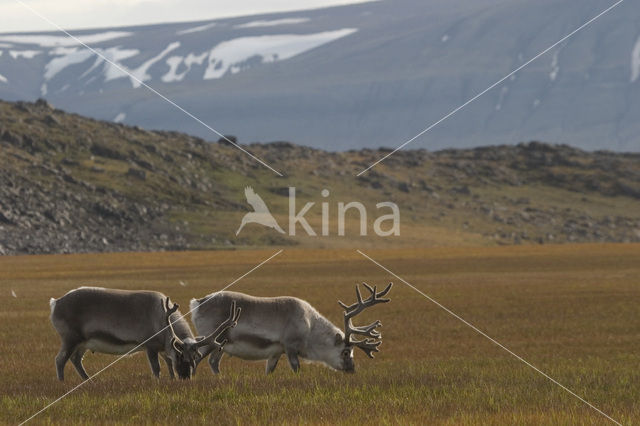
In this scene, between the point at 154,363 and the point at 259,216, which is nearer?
the point at 154,363

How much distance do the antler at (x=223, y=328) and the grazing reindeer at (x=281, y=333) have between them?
0.39m

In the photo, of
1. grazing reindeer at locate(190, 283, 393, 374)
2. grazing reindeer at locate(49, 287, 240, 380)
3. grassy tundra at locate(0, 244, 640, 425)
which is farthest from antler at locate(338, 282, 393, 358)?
grazing reindeer at locate(49, 287, 240, 380)

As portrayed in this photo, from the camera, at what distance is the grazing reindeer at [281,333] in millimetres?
22844

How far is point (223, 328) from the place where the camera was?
2202 centimetres

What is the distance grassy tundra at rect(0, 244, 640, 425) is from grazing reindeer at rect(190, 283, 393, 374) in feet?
1.34

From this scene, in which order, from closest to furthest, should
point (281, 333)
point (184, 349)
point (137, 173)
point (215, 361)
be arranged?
point (184, 349)
point (281, 333)
point (215, 361)
point (137, 173)

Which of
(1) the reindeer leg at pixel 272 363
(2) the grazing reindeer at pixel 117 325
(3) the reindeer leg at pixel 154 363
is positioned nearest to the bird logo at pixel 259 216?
(1) the reindeer leg at pixel 272 363

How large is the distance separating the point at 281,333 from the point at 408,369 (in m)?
2.87

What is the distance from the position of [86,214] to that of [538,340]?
452 feet

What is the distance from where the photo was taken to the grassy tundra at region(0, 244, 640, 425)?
1720 cm

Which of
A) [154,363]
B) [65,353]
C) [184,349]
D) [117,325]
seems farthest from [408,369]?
[65,353]

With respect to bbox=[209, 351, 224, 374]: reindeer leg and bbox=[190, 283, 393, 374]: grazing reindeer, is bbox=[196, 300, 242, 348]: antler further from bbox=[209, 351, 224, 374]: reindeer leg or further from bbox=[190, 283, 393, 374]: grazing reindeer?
bbox=[209, 351, 224, 374]: reindeer leg

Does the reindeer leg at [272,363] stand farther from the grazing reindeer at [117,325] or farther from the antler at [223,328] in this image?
the grazing reindeer at [117,325]

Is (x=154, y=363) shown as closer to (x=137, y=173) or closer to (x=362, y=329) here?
(x=362, y=329)
